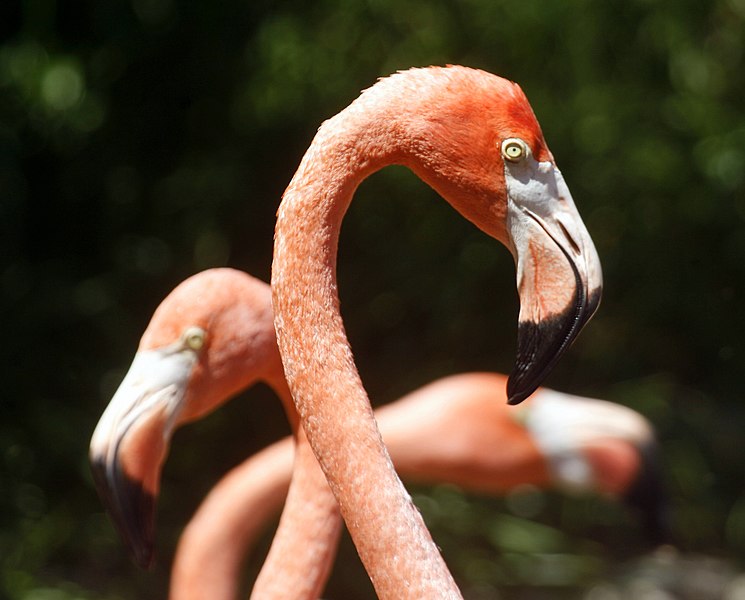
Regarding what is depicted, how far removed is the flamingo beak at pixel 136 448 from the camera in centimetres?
173

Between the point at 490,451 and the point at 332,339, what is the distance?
1418mm

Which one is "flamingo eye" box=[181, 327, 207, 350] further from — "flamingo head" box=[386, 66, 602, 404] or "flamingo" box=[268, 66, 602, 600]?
"flamingo head" box=[386, 66, 602, 404]

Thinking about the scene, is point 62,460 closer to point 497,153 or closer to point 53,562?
point 53,562

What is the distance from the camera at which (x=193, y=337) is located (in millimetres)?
1853

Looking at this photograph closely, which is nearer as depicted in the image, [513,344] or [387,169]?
[387,169]

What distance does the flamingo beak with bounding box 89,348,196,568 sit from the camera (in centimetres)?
173

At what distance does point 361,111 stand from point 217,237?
2.63 m

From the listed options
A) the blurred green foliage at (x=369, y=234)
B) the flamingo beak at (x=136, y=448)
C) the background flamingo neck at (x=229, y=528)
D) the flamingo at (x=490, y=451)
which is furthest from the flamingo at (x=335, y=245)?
the blurred green foliage at (x=369, y=234)

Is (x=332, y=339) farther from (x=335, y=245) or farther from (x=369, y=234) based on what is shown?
(x=369, y=234)

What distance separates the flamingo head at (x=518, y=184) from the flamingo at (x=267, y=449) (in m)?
0.51

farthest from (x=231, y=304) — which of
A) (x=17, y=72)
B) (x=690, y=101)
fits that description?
(x=690, y=101)

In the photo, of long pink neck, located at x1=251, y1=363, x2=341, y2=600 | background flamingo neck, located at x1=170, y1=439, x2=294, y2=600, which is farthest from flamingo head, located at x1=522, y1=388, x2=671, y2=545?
long pink neck, located at x1=251, y1=363, x2=341, y2=600

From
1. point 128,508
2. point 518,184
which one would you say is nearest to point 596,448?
point 128,508

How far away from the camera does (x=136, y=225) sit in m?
3.95
